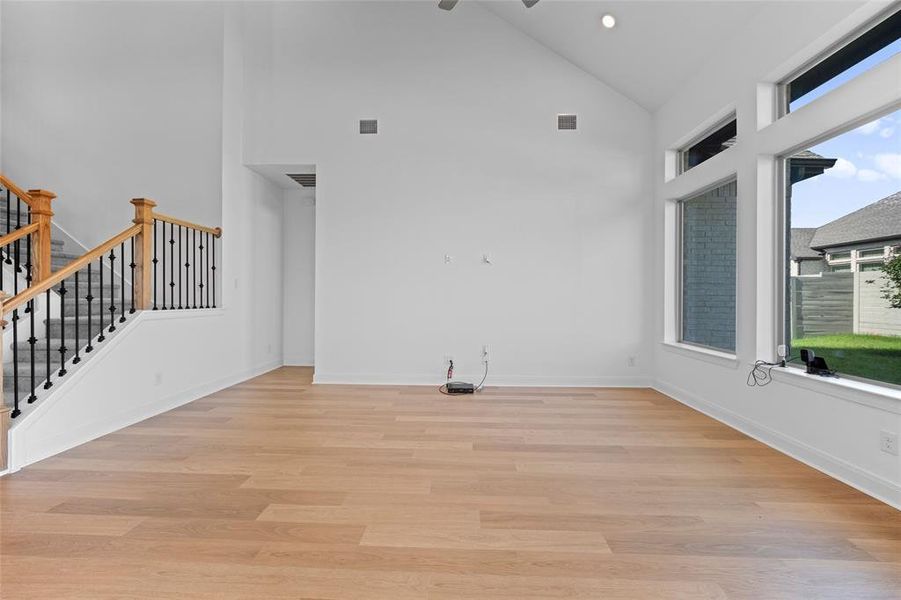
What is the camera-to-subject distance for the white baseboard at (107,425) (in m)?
2.71

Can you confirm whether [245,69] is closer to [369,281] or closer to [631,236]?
[369,281]

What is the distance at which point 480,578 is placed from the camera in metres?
1.68

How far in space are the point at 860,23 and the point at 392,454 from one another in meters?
3.65

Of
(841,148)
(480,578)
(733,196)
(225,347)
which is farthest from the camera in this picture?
(225,347)

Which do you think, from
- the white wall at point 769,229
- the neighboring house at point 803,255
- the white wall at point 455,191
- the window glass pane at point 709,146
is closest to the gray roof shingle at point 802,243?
the neighboring house at point 803,255

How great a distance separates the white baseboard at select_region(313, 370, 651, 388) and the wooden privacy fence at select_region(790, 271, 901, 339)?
2.19 metres

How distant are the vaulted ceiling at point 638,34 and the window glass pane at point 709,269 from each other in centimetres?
121

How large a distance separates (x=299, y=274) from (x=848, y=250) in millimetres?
5854

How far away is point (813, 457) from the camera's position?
9.25ft

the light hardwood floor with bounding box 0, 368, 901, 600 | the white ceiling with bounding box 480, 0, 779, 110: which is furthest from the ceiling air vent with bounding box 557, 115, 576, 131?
the light hardwood floor with bounding box 0, 368, 901, 600

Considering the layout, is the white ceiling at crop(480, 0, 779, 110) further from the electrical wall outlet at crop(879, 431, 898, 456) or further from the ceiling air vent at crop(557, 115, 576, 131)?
the electrical wall outlet at crop(879, 431, 898, 456)

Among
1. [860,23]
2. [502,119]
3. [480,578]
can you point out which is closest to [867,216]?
[860,23]

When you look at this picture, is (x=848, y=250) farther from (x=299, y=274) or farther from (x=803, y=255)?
(x=299, y=274)

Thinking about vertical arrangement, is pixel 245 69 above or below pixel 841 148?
above
